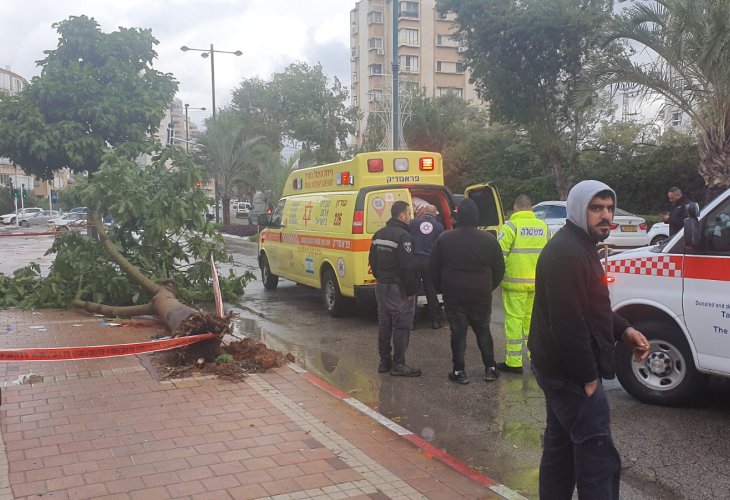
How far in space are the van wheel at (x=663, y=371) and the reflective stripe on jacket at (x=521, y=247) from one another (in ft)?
4.11

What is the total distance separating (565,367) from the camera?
3.12 metres

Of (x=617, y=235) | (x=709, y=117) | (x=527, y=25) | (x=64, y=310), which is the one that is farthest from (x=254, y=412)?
(x=527, y=25)

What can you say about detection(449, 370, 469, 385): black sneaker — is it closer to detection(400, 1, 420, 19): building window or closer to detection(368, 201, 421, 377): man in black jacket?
detection(368, 201, 421, 377): man in black jacket

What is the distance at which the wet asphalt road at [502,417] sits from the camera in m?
4.42

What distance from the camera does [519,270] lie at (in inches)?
268

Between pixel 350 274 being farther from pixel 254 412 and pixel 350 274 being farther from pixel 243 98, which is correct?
pixel 243 98

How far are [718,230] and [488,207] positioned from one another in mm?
5133

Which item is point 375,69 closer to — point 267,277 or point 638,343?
point 267,277

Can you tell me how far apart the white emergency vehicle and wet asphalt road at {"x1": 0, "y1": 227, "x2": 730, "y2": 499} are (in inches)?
11.3

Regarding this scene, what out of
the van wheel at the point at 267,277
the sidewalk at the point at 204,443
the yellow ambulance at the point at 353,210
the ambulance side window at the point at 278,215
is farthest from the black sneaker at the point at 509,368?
the van wheel at the point at 267,277

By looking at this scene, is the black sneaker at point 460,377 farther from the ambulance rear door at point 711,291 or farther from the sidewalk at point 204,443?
the ambulance rear door at point 711,291

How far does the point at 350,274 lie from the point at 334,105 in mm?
36742

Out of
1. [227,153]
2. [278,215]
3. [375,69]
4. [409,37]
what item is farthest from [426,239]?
[375,69]

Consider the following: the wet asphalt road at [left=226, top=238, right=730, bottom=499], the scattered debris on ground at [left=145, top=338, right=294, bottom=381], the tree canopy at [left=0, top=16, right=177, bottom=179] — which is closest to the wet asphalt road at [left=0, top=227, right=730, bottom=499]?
the wet asphalt road at [left=226, top=238, right=730, bottom=499]
